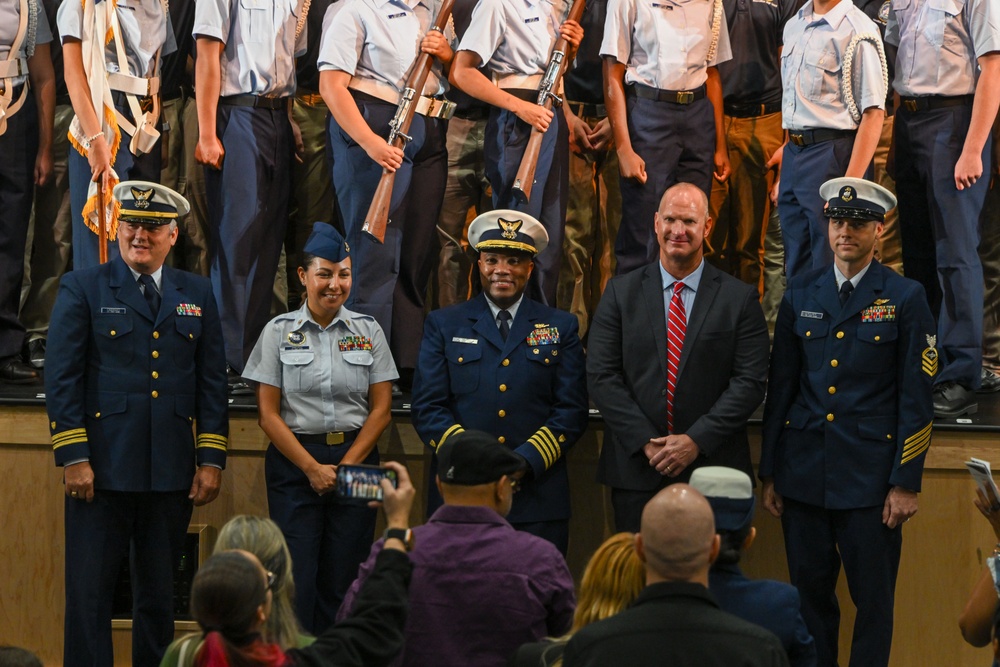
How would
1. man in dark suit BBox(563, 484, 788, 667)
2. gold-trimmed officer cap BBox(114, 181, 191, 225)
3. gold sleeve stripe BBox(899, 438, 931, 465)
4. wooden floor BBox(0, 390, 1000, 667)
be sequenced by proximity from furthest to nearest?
wooden floor BBox(0, 390, 1000, 667) < gold-trimmed officer cap BBox(114, 181, 191, 225) < gold sleeve stripe BBox(899, 438, 931, 465) < man in dark suit BBox(563, 484, 788, 667)

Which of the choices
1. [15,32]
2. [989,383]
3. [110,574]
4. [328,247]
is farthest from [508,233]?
[15,32]

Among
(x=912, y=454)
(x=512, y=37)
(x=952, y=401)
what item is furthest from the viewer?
(x=512, y=37)

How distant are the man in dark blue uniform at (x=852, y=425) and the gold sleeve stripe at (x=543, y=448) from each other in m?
0.72

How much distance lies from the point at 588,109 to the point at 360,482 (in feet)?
13.6

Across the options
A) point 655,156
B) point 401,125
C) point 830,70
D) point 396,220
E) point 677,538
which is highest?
point 830,70

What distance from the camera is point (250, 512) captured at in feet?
16.8

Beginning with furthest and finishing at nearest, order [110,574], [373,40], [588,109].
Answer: [588,109]
[373,40]
[110,574]

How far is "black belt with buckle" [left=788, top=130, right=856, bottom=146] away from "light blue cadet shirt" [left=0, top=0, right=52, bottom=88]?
331 centimetres

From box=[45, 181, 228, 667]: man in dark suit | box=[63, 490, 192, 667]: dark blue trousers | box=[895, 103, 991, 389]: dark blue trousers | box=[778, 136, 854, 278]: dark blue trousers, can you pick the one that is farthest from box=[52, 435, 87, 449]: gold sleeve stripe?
box=[895, 103, 991, 389]: dark blue trousers

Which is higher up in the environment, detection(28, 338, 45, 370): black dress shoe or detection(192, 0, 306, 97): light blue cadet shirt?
detection(192, 0, 306, 97): light blue cadet shirt

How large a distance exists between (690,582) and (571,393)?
2.16 metres

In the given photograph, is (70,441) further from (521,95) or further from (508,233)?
(521,95)

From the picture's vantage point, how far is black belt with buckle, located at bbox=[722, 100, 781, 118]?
260 inches

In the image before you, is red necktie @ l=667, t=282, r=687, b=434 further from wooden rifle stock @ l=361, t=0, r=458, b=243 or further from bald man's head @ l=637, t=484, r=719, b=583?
bald man's head @ l=637, t=484, r=719, b=583
